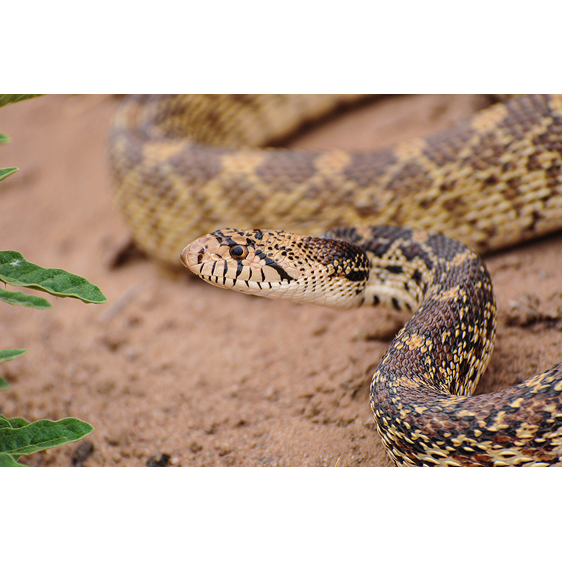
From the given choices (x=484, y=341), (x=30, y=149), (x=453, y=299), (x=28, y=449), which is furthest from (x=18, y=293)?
(x=30, y=149)

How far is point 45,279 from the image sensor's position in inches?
74.7

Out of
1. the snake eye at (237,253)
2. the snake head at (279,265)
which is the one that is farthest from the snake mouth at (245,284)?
the snake eye at (237,253)

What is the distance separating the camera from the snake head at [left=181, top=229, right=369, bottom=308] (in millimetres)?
2578

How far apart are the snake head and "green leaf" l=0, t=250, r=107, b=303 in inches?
28.5

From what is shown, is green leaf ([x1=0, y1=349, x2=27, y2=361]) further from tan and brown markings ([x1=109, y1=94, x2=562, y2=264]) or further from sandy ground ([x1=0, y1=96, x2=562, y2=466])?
tan and brown markings ([x1=109, y1=94, x2=562, y2=264])


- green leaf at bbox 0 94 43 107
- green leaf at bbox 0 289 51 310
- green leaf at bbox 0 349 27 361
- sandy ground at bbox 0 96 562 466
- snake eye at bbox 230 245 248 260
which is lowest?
sandy ground at bbox 0 96 562 466

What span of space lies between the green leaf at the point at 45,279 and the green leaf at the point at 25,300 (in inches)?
1.6

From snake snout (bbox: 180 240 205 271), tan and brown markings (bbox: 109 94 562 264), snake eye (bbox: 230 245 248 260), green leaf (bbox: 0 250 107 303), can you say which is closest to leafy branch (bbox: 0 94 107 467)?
green leaf (bbox: 0 250 107 303)

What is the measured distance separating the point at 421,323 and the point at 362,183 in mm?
1374

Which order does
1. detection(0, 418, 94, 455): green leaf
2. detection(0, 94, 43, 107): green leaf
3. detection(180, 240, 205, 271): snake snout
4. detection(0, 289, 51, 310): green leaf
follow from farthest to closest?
detection(180, 240, 205, 271): snake snout → detection(0, 94, 43, 107): green leaf → detection(0, 418, 94, 455): green leaf → detection(0, 289, 51, 310): green leaf

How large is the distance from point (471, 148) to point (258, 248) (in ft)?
5.37

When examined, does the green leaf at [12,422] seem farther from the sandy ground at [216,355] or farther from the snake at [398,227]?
the snake at [398,227]

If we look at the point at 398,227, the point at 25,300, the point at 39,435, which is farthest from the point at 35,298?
the point at 398,227

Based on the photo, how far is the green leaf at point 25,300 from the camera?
185 cm
